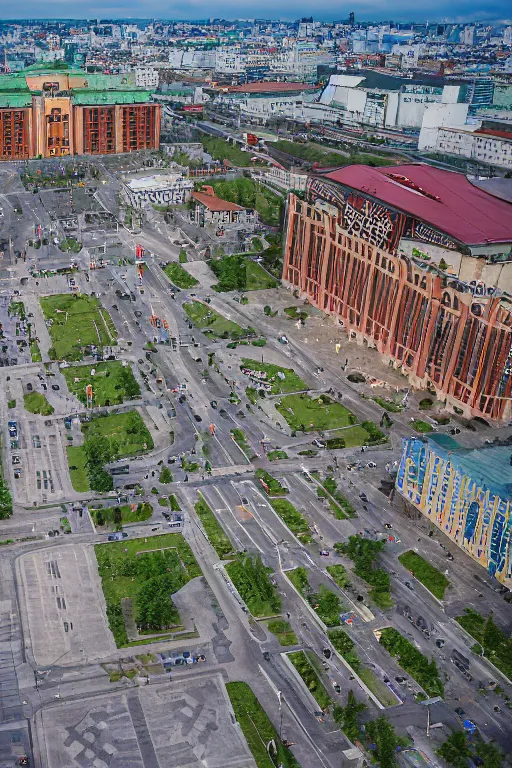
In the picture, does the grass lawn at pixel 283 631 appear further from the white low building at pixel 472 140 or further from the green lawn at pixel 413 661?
the white low building at pixel 472 140

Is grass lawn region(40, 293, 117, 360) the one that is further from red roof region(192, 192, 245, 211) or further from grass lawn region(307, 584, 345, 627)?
grass lawn region(307, 584, 345, 627)

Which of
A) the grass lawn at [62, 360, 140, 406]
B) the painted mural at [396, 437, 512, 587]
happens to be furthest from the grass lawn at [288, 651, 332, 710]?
the grass lawn at [62, 360, 140, 406]

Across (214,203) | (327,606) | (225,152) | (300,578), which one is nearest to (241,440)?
(300,578)

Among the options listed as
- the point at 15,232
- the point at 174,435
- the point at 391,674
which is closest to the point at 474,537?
the point at 391,674

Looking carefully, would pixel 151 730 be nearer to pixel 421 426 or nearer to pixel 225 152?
pixel 421 426

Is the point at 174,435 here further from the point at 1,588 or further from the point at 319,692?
the point at 319,692
